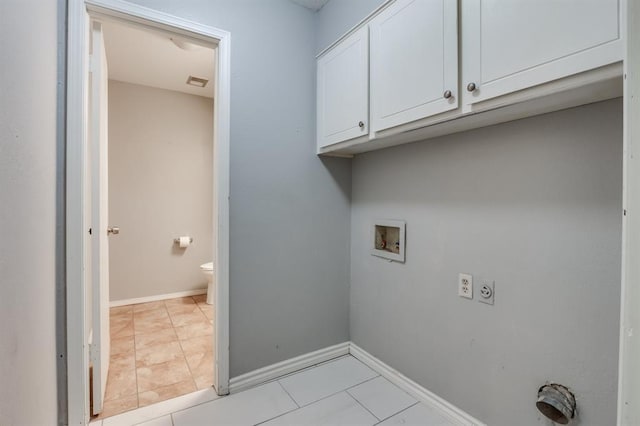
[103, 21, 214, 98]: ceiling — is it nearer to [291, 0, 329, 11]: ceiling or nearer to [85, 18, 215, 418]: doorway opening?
[85, 18, 215, 418]: doorway opening

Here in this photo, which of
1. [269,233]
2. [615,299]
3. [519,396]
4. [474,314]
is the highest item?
[269,233]

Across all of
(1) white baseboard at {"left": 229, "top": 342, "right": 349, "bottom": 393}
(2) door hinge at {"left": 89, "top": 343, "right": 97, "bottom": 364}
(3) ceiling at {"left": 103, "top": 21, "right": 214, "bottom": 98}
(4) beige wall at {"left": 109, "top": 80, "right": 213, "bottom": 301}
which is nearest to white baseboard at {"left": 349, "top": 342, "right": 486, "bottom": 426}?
(1) white baseboard at {"left": 229, "top": 342, "right": 349, "bottom": 393}

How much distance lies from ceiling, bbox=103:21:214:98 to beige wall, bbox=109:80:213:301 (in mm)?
228

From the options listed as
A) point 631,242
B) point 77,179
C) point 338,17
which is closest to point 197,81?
point 338,17

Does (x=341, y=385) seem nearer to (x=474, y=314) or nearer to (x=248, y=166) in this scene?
(x=474, y=314)

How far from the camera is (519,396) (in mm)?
1298

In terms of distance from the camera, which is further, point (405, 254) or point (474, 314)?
point (405, 254)

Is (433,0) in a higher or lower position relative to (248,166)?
higher

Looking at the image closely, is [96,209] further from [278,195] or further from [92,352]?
[278,195]

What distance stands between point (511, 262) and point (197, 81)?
3335mm

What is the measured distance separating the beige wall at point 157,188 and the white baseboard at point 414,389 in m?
2.41

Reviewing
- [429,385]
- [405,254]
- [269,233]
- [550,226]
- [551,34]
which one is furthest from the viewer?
[269,233]

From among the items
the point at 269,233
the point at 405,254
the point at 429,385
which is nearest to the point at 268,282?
the point at 269,233

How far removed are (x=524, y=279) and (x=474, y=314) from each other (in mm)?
300
